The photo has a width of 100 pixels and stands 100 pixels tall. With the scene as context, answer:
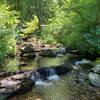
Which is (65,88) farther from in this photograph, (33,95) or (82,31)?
(82,31)

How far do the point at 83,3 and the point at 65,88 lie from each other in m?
9.92

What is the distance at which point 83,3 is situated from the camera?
20766 millimetres

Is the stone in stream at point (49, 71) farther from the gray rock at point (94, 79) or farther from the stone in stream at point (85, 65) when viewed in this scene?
the gray rock at point (94, 79)

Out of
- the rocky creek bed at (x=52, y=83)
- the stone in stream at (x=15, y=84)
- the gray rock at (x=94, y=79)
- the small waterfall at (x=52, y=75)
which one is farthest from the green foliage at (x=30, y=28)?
the gray rock at (x=94, y=79)

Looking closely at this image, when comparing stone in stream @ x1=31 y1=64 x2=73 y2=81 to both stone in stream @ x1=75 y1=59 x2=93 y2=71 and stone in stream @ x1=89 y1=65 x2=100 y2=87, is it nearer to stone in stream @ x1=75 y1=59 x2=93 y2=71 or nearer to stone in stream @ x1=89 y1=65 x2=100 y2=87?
stone in stream @ x1=75 y1=59 x2=93 y2=71

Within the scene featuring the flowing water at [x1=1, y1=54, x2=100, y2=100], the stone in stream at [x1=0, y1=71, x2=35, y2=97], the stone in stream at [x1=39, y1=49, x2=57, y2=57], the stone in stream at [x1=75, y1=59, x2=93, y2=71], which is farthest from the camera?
the stone in stream at [x1=39, y1=49, x2=57, y2=57]

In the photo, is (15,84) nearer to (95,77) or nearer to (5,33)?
(95,77)

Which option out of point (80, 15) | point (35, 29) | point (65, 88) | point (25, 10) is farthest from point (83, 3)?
point (25, 10)

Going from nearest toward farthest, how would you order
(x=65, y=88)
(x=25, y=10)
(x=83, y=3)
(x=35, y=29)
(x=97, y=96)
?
(x=97, y=96) < (x=65, y=88) < (x=83, y=3) < (x=35, y=29) < (x=25, y=10)

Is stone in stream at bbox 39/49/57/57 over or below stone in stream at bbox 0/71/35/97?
below

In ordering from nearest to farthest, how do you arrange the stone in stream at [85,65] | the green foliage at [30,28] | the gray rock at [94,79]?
the gray rock at [94,79] → the stone in stream at [85,65] → the green foliage at [30,28]

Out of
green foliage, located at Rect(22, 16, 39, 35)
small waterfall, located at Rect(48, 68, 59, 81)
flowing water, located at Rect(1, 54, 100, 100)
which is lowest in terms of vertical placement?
small waterfall, located at Rect(48, 68, 59, 81)

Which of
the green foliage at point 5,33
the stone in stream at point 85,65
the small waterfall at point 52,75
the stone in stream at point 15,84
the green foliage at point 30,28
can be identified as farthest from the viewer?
the green foliage at point 30,28

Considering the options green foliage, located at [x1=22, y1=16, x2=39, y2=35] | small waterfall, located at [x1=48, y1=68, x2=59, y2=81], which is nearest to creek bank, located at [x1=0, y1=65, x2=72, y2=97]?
small waterfall, located at [x1=48, y1=68, x2=59, y2=81]
